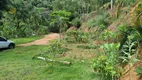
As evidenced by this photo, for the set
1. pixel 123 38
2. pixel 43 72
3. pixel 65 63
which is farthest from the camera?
pixel 65 63

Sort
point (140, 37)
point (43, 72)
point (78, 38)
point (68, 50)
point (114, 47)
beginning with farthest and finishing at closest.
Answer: point (78, 38) < point (68, 50) < point (43, 72) < point (140, 37) < point (114, 47)

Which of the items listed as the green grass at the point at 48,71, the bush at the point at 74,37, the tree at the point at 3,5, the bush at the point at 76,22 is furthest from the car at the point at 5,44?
the bush at the point at 76,22

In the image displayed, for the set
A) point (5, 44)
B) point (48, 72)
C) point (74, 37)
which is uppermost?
point (48, 72)

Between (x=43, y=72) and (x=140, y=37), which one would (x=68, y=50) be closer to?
(x=43, y=72)

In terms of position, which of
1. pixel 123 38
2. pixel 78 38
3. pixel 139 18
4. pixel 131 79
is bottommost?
pixel 78 38

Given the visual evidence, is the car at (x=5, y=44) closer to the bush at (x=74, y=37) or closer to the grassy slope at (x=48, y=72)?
the bush at (x=74, y=37)

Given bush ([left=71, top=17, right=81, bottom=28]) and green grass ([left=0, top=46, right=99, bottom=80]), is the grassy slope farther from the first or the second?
bush ([left=71, top=17, right=81, bottom=28])

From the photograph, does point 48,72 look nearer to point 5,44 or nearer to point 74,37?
point 5,44

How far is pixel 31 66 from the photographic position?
32.9 feet

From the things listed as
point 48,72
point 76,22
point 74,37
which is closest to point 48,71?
point 48,72

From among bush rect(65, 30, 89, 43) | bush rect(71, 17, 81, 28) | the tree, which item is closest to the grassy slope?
bush rect(65, 30, 89, 43)

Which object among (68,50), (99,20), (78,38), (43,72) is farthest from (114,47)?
(99,20)

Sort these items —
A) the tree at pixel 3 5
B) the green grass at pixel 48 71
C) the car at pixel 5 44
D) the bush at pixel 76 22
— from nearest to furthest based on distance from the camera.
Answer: the green grass at pixel 48 71, the car at pixel 5 44, the tree at pixel 3 5, the bush at pixel 76 22

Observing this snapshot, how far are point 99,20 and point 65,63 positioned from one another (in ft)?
41.0
